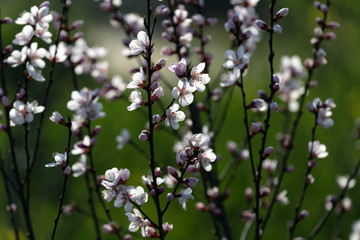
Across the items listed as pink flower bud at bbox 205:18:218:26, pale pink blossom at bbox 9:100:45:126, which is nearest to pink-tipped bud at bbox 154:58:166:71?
pale pink blossom at bbox 9:100:45:126

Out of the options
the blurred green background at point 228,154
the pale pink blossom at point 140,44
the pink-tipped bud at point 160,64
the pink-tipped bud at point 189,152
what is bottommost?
the blurred green background at point 228,154

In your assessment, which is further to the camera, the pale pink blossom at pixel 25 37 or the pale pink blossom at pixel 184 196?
the pale pink blossom at pixel 25 37

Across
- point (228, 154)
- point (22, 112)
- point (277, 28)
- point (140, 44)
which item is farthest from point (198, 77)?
point (228, 154)

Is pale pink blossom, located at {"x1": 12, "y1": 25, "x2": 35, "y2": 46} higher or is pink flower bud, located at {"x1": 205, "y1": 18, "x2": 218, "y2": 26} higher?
pale pink blossom, located at {"x1": 12, "y1": 25, "x2": 35, "y2": 46}

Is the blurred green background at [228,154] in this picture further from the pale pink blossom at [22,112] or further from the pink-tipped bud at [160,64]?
the pink-tipped bud at [160,64]

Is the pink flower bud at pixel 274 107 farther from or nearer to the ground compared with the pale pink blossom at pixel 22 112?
farther from the ground

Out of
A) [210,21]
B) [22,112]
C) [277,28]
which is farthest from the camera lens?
[210,21]

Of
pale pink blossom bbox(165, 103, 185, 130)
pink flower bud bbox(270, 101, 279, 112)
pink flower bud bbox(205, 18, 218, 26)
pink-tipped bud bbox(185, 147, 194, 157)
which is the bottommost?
pink flower bud bbox(205, 18, 218, 26)

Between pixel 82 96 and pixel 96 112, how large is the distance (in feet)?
0.29

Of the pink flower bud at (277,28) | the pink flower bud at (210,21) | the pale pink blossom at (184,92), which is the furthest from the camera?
the pink flower bud at (210,21)

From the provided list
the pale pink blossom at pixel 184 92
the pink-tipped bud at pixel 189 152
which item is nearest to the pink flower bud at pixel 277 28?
the pale pink blossom at pixel 184 92

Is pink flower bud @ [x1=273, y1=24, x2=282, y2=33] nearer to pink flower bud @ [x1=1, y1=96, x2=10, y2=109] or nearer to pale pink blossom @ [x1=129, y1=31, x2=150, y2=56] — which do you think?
pale pink blossom @ [x1=129, y1=31, x2=150, y2=56]

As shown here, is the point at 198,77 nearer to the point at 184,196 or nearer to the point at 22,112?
the point at 184,196

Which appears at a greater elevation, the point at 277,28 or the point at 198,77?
the point at 277,28
